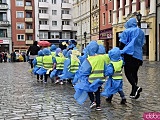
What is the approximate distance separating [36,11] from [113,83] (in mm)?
64697

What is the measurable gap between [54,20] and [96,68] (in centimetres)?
6602

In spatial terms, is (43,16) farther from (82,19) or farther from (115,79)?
(115,79)

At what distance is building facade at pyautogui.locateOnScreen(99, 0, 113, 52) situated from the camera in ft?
134

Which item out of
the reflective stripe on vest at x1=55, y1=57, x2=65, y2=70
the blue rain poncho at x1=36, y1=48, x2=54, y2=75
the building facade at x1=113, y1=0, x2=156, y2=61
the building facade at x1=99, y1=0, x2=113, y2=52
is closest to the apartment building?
the building facade at x1=99, y1=0, x2=113, y2=52

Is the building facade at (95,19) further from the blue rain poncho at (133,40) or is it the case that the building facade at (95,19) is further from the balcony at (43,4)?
the blue rain poncho at (133,40)

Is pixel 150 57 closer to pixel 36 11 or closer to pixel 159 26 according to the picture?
pixel 159 26

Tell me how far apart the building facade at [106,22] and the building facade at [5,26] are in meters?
27.0

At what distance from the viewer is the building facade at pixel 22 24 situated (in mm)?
67375

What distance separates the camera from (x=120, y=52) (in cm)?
785

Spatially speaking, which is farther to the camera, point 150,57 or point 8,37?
A: point 8,37

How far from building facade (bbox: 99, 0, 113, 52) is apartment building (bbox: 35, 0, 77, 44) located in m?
26.8

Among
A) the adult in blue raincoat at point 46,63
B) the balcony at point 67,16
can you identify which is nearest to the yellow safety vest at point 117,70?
the adult in blue raincoat at point 46,63

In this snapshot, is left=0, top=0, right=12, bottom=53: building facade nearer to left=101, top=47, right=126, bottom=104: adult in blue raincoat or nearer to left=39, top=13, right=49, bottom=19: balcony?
left=39, top=13, right=49, bottom=19: balcony

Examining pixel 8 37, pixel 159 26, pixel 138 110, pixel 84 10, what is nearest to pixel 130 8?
pixel 159 26
